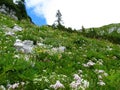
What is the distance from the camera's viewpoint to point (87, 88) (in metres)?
9.14

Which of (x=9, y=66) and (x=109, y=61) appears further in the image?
(x=109, y=61)

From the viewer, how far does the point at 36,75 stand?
10461 mm

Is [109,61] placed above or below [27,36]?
below

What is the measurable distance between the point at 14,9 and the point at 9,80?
208 feet

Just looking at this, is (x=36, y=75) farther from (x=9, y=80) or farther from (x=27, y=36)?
(x=27, y=36)

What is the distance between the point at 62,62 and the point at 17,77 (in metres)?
4.03

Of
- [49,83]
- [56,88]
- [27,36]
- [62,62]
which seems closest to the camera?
[56,88]

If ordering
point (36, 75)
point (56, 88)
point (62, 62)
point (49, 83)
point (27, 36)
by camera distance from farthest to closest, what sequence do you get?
point (27, 36) < point (62, 62) < point (36, 75) < point (49, 83) < point (56, 88)

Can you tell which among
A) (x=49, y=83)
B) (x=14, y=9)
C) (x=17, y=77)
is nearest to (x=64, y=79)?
(x=49, y=83)

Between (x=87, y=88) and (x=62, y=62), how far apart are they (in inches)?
195

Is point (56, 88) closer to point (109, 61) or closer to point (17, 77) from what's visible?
point (17, 77)

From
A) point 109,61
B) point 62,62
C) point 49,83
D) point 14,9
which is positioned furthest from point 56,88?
point 14,9

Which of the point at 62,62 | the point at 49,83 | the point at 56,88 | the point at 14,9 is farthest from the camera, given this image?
the point at 14,9

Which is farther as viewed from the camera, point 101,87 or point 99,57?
point 99,57
